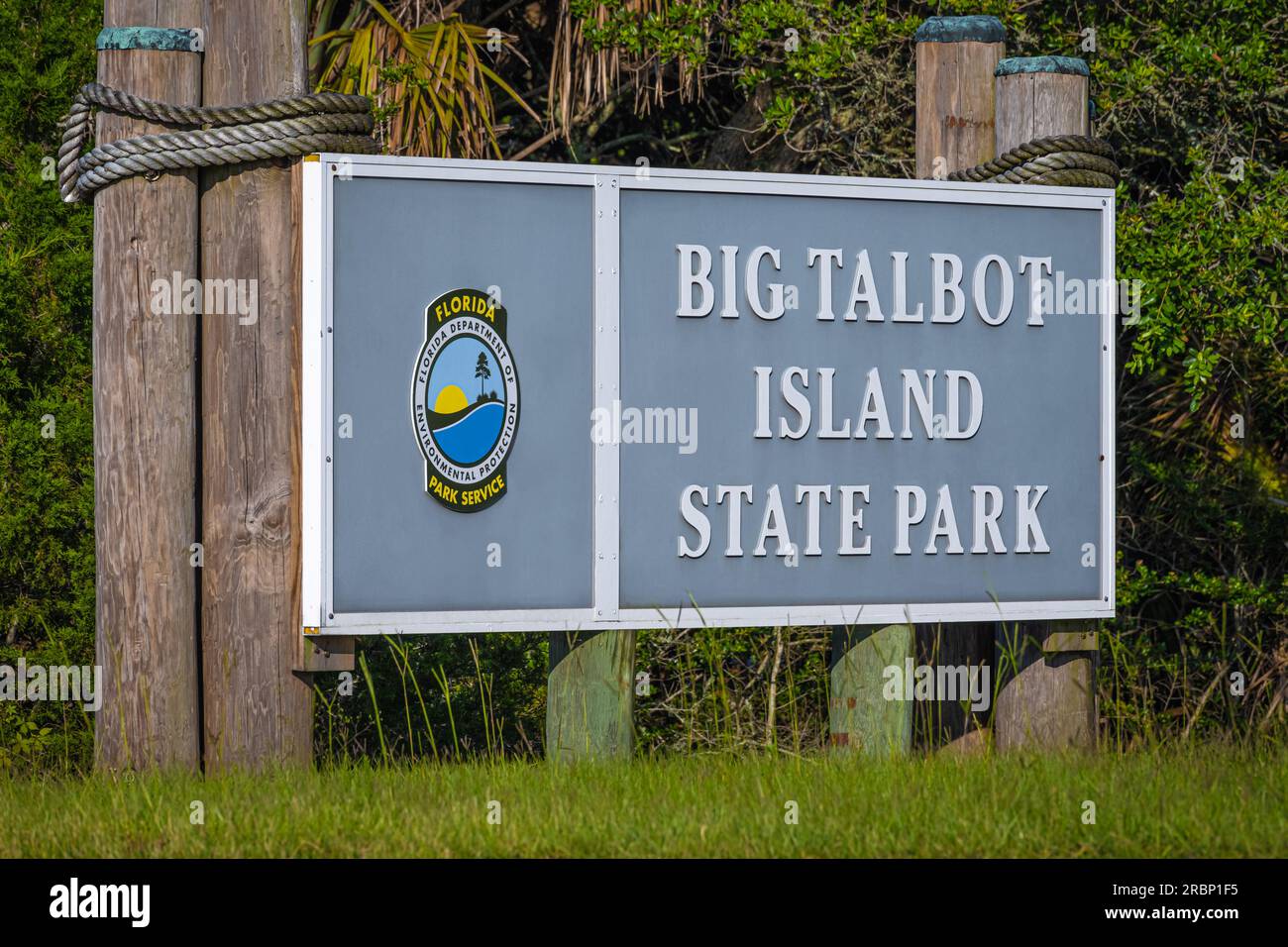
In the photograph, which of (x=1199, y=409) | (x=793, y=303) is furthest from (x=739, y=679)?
(x=793, y=303)

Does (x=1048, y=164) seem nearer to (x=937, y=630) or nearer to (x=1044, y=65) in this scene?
(x=1044, y=65)

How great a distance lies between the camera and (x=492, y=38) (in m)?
7.42

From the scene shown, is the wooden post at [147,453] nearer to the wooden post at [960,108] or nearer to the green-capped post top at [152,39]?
the green-capped post top at [152,39]

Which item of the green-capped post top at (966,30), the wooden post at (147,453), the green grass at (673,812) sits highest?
the green-capped post top at (966,30)

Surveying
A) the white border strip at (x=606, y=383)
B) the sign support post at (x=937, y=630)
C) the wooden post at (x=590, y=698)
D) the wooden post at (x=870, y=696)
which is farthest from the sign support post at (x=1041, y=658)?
the white border strip at (x=606, y=383)

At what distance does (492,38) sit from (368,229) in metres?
3.26

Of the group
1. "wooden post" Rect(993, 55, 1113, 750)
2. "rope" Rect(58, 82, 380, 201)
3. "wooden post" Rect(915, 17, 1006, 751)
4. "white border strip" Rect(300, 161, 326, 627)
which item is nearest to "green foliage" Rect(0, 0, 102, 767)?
"rope" Rect(58, 82, 380, 201)

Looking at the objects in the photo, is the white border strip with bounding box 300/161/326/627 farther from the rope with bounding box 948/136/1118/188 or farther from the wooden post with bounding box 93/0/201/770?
the rope with bounding box 948/136/1118/188

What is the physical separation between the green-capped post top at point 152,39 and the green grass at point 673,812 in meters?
2.10

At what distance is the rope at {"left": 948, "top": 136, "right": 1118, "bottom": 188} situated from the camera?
5223mm

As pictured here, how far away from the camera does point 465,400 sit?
452 cm

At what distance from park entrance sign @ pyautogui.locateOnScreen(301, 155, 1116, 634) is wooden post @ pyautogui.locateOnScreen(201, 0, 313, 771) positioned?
206 mm

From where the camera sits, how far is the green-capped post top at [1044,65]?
209 inches

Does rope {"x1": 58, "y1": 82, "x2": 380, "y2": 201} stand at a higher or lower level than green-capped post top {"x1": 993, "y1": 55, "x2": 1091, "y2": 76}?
lower
